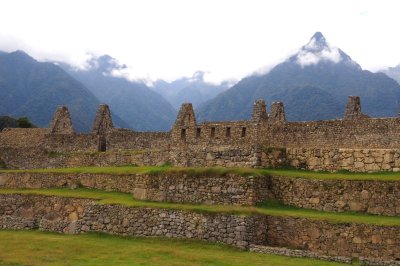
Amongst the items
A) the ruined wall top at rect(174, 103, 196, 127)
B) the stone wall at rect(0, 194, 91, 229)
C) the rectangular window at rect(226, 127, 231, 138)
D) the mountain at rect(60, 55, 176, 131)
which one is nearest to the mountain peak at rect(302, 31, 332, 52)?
the mountain at rect(60, 55, 176, 131)

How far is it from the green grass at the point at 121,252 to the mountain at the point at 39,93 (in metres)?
58.9

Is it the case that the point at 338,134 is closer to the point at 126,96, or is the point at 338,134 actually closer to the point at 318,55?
the point at 318,55

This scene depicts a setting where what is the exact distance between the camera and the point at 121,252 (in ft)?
55.8

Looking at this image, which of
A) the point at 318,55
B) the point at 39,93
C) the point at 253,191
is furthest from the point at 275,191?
the point at 39,93

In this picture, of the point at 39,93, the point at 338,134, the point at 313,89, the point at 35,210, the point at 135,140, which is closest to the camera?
the point at 35,210

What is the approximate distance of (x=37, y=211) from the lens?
85.0ft

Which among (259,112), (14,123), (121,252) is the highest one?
(14,123)

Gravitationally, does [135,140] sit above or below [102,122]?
below

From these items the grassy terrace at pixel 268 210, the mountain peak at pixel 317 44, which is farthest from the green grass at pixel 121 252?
the mountain peak at pixel 317 44

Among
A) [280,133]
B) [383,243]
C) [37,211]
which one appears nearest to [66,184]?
[37,211]

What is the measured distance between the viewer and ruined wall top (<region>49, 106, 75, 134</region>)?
151 ft

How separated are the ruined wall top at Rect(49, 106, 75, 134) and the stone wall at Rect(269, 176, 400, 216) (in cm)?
2942

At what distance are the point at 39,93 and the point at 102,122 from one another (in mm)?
51254

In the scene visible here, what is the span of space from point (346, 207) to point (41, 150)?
28.2m
